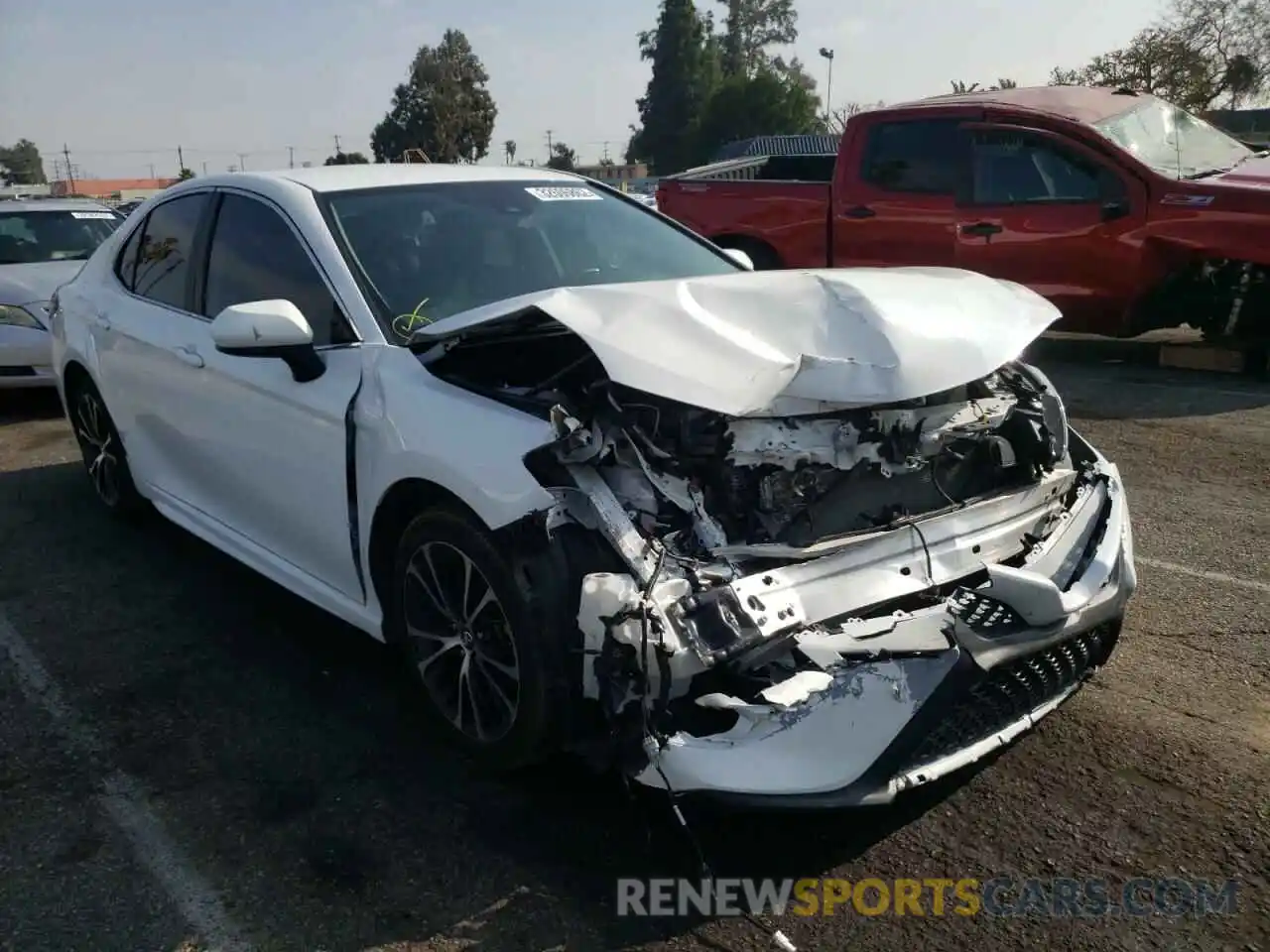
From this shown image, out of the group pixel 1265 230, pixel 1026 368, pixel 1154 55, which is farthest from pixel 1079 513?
pixel 1154 55

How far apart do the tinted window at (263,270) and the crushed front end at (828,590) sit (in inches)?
47.5

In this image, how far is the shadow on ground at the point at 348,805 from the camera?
262 cm

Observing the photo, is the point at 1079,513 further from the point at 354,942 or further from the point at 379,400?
the point at 354,942

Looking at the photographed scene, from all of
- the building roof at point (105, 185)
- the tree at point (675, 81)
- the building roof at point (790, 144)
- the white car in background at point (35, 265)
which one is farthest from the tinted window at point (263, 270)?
the tree at point (675, 81)

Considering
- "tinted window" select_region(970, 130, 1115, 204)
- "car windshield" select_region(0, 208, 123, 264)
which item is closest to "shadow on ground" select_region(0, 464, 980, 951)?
"car windshield" select_region(0, 208, 123, 264)

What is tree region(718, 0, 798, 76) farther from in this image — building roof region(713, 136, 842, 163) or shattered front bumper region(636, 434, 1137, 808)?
shattered front bumper region(636, 434, 1137, 808)

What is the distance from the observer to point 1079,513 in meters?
3.27

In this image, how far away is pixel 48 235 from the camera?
9.55 meters

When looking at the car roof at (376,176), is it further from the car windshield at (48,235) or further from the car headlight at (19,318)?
the car windshield at (48,235)

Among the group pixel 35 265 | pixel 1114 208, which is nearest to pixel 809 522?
pixel 1114 208

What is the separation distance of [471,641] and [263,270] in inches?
70.2

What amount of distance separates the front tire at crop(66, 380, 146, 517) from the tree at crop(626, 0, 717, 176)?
72976 millimetres

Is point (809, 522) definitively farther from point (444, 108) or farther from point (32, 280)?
point (444, 108)

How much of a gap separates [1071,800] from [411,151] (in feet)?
17.8
